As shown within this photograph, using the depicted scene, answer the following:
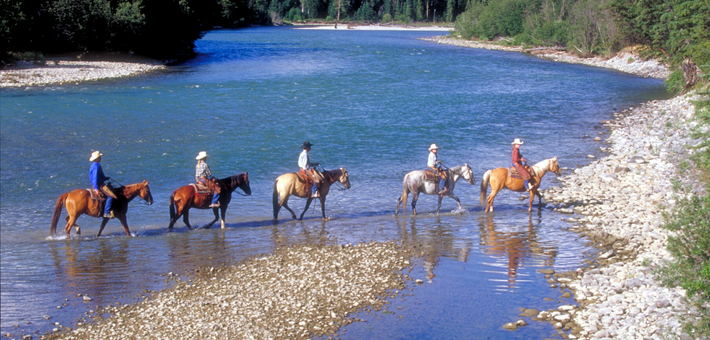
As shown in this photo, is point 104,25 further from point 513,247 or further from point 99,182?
point 513,247

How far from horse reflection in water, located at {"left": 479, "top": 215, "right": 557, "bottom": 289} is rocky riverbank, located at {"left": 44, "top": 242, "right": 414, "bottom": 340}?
2042mm

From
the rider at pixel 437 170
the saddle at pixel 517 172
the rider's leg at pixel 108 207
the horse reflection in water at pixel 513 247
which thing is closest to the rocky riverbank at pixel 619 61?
the saddle at pixel 517 172

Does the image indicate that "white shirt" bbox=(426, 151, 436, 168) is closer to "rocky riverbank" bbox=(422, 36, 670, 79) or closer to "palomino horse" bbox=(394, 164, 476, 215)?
"palomino horse" bbox=(394, 164, 476, 215)

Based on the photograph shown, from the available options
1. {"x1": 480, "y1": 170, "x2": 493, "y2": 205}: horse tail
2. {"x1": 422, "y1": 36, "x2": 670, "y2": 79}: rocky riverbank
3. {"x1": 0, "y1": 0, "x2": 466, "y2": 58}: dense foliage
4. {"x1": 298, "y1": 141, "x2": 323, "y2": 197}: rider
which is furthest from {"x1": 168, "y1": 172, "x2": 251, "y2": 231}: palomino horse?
{"x1": 422, "y1": 36, "x2": 670, "y2": 79}: rocky riverbank

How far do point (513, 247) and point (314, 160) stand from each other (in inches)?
478

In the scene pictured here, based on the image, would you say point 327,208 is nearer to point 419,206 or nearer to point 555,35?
point 419,206

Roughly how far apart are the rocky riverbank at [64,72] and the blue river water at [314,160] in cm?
214

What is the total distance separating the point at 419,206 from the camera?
1792cm

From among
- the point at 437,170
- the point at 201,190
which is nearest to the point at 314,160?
the point at 437,170

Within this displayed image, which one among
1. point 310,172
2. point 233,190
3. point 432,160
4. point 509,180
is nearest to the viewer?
point 233,190

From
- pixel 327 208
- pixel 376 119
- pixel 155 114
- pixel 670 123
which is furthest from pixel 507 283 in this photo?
pixel 155 114

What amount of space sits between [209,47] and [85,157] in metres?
Answer: 63.6

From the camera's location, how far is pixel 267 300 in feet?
33.3

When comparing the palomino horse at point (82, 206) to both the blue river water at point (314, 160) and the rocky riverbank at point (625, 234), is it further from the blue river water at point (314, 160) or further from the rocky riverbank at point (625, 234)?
the rocky riverbank at point (625, 234)
